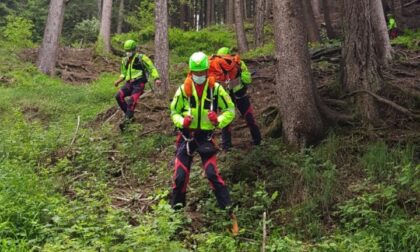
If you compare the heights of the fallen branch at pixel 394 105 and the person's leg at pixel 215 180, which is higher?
the fallen branch at pixel 394 105

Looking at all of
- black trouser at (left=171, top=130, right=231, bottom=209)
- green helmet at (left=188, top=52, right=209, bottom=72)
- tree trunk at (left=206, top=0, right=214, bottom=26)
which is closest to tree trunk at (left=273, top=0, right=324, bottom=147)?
black trouser at (left=171, top=130, right=231, bottom=209)

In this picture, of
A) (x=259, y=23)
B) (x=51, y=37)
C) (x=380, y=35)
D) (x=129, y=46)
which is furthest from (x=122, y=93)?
(x=259, y=23)

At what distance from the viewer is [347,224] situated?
6223 millimetres

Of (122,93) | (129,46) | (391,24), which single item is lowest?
(122,93)

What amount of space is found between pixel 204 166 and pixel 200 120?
23.1 inches

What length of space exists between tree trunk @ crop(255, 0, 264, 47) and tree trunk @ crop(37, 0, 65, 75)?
7202mm

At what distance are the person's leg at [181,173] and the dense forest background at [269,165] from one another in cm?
32

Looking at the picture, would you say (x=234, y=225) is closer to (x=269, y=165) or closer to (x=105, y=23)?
(x=269, y=165)

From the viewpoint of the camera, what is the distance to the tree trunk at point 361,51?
8.95m

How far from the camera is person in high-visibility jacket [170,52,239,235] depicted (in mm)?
6438

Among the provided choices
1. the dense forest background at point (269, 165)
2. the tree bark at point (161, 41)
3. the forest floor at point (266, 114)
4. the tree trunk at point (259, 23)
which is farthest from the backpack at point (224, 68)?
the tree trunk at point (259, 23)

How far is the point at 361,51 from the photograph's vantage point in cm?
899

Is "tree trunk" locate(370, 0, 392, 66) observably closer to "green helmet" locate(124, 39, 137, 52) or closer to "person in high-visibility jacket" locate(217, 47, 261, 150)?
"person in high-visibility jacket" locate(217, 47, 261, 150)

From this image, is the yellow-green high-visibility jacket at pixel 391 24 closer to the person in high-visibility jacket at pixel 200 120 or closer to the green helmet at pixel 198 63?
the person in high-visibility jacket at pixel 200 120
